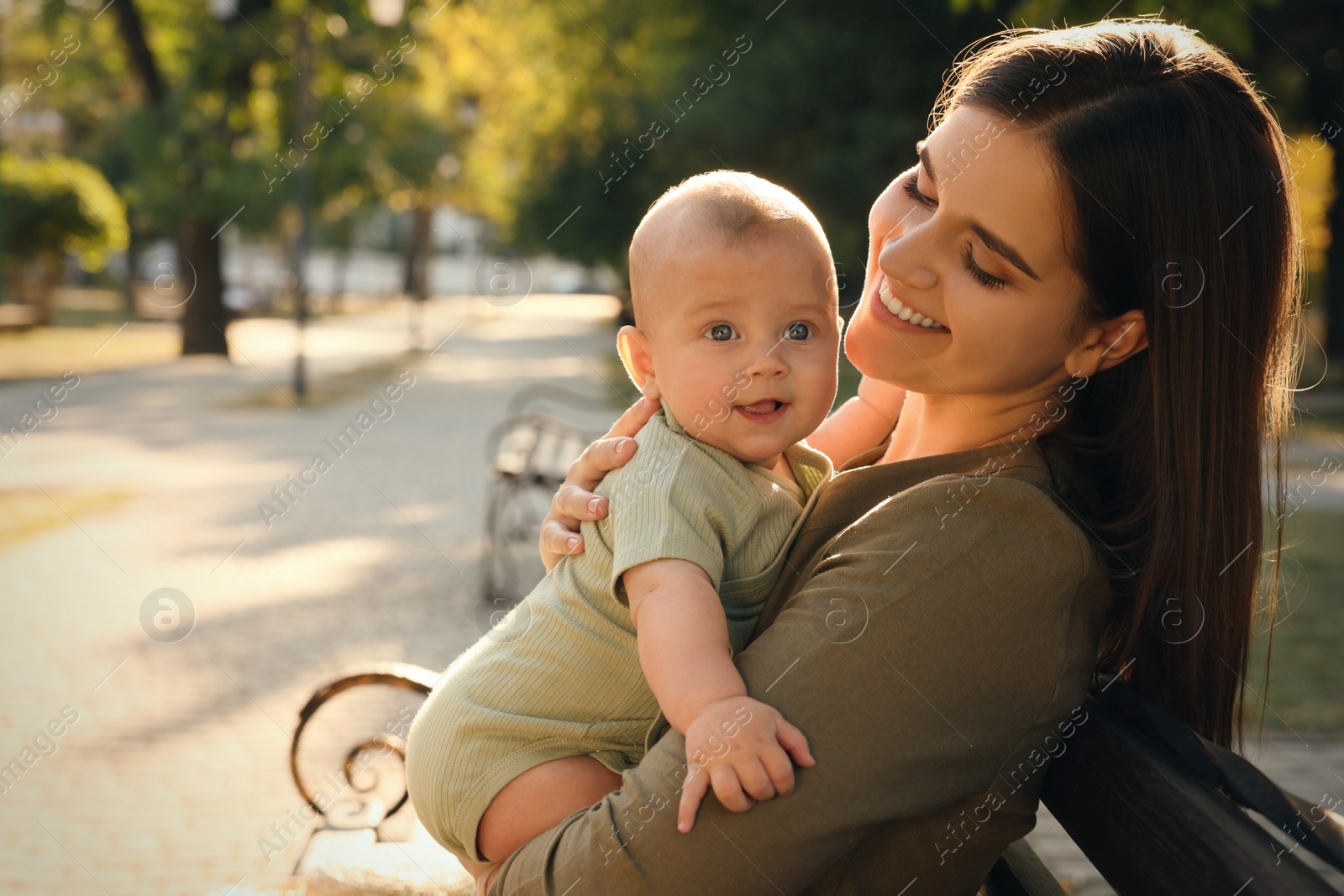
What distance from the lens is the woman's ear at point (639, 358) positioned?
6.77 ft

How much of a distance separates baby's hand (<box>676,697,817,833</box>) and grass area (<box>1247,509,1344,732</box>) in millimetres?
3845

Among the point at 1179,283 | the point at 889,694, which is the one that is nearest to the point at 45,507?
the point at 889,694

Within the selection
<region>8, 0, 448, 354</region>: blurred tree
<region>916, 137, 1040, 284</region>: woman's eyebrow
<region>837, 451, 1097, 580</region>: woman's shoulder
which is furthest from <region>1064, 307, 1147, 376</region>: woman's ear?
<region>8, 0, 448, 354</region>: blurred tree

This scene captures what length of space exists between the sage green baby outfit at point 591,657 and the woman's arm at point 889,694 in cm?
23

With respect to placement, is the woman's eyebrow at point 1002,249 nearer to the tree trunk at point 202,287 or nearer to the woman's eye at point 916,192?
the woman's eye at point 916,192

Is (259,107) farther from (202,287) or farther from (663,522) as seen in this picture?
(663,522)

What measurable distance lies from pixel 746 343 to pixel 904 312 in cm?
25

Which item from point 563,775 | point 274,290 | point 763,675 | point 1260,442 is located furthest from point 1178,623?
point 274,290

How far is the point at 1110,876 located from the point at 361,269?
3553 inches

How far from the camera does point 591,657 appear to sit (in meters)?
1.87

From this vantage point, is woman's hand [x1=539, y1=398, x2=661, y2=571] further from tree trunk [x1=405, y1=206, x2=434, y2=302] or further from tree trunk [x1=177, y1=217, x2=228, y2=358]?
tree trunk [x1=405, y1=206, x2=434, y2=302]

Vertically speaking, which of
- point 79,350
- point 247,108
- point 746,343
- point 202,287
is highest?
point 247,108

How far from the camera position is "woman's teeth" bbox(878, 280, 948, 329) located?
191 cm

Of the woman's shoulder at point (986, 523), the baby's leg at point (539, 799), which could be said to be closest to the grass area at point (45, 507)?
the baby's leg at point (539, 799)
